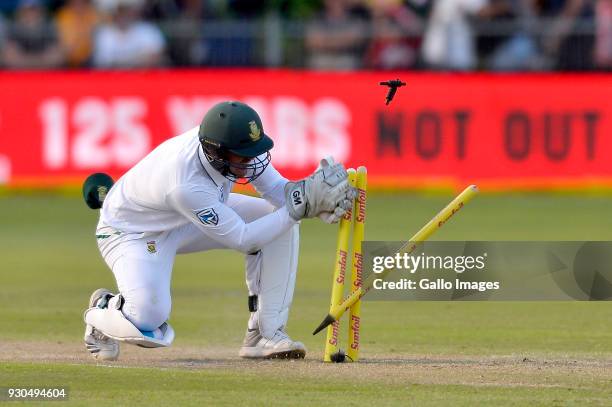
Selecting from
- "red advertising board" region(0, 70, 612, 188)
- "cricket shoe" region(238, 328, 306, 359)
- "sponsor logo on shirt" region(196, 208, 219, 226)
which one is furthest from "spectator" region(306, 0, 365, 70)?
"sponsor logo on shirt" region(196, 208, 219, 226)

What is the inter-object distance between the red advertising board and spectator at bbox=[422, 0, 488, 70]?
437mm

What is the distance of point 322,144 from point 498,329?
35.1ft

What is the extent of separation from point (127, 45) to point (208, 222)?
14175 mm

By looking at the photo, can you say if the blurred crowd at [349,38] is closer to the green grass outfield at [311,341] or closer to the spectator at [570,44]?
the spectator at [570,44]

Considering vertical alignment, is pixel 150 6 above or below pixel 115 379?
above

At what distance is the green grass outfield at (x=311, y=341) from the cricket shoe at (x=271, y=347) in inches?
4.9

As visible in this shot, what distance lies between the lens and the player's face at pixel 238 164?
929 centimetres

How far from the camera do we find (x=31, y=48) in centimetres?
2308

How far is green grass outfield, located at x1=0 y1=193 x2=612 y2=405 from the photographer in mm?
8383

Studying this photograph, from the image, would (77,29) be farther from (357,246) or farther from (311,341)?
(357,246)

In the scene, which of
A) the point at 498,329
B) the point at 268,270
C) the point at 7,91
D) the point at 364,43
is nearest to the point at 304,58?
the point at 364,43

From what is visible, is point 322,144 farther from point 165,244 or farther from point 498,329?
point 165,244

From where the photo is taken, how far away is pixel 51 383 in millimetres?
8617

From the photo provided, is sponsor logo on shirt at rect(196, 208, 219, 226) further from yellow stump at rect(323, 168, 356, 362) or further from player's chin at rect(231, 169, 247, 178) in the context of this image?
yellow stump at rect(323, 168, 356, 362)
